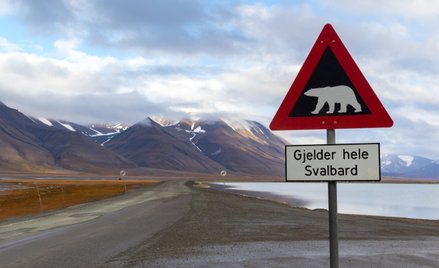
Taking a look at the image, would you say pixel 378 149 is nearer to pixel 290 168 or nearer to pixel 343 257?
pixel 290 168

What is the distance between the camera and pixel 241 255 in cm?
1187

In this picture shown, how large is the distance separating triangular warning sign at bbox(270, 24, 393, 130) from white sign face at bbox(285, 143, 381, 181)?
218 millimetres

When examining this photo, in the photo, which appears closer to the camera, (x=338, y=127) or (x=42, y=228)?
(x=338, y=127)

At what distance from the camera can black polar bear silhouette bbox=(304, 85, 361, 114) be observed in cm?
486

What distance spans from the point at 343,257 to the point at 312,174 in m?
7.25

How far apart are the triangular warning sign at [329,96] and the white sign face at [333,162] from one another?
22 cm

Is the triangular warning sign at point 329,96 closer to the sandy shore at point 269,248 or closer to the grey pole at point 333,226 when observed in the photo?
the grey pole at point 333,226

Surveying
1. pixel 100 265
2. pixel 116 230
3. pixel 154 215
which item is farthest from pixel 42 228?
pixel 100 265

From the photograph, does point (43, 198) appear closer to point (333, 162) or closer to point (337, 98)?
point (333, 162)

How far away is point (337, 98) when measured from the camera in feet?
16.0

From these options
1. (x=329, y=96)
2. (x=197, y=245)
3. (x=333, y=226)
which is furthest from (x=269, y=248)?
(x=329, y=96)

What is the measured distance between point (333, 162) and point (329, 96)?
2.10ft

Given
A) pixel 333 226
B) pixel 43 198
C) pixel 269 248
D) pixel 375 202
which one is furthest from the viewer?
pixel 375 202

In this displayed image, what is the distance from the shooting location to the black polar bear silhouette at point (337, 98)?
4.86 meters
